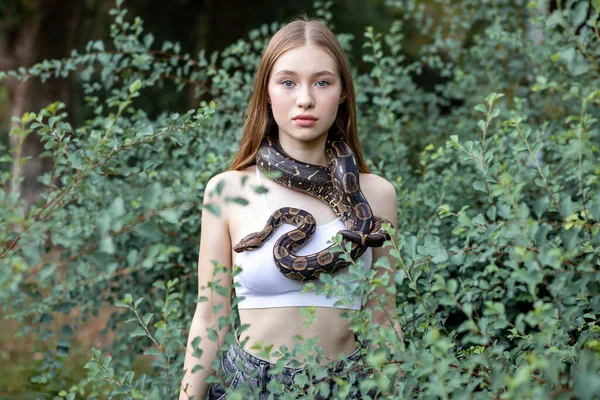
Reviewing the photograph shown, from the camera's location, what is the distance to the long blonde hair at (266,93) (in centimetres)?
310

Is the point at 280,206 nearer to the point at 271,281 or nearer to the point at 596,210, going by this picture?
the point at 271,281

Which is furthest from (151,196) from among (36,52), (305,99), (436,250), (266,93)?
(36,52)

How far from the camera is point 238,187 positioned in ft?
9.91

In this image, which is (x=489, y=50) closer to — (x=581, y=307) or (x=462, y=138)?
(x=462, y=138)

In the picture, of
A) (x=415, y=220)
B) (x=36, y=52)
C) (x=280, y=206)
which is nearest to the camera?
A: (x=280, y=206)

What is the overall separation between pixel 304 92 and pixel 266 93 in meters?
0.35

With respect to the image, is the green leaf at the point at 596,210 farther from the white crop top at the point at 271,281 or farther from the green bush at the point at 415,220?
the white crop top at the point at 271,281

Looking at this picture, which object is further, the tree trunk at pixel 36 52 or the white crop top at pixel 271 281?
the tree trunk at pixel 36 52

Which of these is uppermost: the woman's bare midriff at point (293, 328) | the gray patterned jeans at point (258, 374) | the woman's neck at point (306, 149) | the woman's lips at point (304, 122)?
the woman's lips at point (304, 122)

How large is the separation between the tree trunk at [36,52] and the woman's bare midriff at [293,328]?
939 cm

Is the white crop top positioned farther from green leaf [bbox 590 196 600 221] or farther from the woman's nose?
green leaf [bbox 590 196 600 221]

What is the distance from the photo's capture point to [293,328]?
2799 mm

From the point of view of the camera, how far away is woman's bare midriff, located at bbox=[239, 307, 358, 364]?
9.18 feet

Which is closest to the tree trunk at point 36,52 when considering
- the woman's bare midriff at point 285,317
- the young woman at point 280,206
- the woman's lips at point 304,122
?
the young woman at point 280,206
